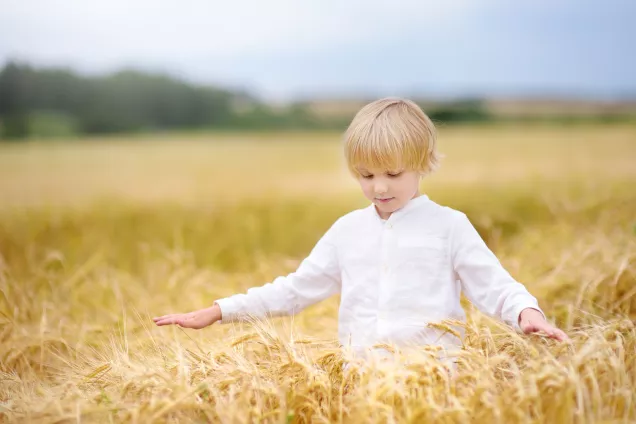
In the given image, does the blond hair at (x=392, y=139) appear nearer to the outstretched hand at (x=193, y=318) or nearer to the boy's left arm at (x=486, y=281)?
the boy's left arm at (x=486, y=281)

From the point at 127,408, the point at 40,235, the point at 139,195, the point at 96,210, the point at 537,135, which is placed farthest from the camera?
the point at 537,135

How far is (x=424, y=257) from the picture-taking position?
209cm

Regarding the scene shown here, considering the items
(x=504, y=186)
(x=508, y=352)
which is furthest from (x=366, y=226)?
(x=504, y=186)

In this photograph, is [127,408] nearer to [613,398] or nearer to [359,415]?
[359,415]

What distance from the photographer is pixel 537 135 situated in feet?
28.9

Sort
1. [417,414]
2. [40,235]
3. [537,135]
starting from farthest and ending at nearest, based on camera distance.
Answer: [537,135], [40,235], [417,414]

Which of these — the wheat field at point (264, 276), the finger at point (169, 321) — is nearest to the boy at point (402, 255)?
the finger at point (169, 321)

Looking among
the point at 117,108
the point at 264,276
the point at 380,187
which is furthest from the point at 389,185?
the point at 117,108

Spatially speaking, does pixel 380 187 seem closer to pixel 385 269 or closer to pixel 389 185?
pixel 389 185

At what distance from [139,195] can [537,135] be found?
5252 millimetres

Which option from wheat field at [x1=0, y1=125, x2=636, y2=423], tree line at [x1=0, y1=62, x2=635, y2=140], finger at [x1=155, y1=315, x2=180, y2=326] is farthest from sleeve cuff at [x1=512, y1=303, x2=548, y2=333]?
tree line at [x1=0, y1=62, x2=635, y2=140]

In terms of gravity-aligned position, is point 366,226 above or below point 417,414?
above

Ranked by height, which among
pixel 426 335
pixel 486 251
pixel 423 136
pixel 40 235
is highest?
pixel 423 136

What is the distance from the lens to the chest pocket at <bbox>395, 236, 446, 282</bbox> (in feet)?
6.84
